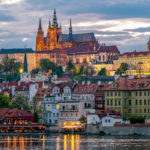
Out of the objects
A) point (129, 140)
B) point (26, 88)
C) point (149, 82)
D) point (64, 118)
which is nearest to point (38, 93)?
point (26, 88)

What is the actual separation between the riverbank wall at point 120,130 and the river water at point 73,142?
2266 millimetres

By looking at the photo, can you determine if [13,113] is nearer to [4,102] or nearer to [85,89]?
[4,102]

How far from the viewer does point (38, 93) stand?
134 m

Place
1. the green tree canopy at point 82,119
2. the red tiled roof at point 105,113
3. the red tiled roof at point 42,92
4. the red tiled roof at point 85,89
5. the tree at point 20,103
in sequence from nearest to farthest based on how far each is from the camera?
1. the red tiled roof at point 105,113
2. the green tree canopy at point 82,119
3. the tree at point 20,103
4. the red tiled roof at point 85,89
5. the red tiled roof at point 42,92

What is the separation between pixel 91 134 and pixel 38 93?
86.8ft

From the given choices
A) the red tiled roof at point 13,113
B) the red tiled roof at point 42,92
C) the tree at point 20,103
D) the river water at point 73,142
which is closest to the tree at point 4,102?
the tree at point 20,103

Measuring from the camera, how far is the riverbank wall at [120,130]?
105 metres

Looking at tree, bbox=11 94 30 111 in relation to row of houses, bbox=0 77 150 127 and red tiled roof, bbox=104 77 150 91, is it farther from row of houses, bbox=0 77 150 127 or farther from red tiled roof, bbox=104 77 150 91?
red tiled roof, bbox=104 77 150 91

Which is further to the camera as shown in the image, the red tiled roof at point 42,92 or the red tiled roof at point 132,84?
the red tiled roof at point 42,92

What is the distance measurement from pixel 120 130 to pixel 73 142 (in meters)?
12.7

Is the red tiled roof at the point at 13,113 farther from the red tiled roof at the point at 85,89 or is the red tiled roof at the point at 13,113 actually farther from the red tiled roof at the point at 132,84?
the red tiled roof at the point at 132,84

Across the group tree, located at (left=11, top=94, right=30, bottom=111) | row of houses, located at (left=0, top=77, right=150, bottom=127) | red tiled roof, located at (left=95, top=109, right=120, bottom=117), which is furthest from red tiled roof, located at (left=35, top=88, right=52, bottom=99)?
red tiled roof, located at (left=95, top=109, right=120, bottom=117)

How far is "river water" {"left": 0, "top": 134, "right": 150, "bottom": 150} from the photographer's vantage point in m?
88.1

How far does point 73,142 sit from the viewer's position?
95.9 metres
